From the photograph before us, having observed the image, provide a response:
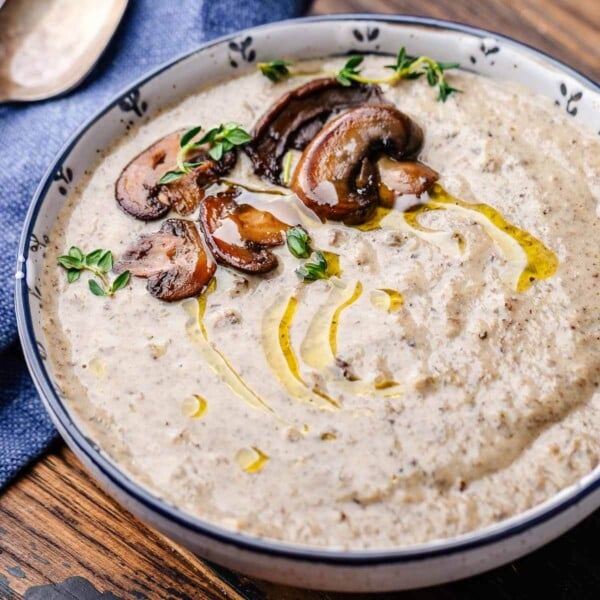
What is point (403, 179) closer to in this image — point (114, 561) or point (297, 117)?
point (297, 117)

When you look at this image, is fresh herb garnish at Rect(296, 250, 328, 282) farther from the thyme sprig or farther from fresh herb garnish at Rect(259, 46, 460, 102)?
fresh herb garnish at Rect(259, 46, 460, 102)

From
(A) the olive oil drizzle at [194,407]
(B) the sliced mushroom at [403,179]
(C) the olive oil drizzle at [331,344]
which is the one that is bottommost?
(A) the olive oil drizzle at [194,407]

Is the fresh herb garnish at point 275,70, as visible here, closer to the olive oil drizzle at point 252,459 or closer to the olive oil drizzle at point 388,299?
the olive oil drizzle at point 388,299

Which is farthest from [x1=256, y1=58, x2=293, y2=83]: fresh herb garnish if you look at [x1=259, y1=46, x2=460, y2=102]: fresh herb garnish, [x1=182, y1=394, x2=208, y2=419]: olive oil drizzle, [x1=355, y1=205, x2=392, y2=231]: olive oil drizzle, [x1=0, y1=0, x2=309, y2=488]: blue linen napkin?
[x1=182, y1=394, x2=208, y2=419]: olive oil drizzle

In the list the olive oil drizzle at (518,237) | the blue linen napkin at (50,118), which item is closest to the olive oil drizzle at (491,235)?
the olive oil drizzle at (518,237)

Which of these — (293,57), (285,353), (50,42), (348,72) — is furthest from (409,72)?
(50,42)
